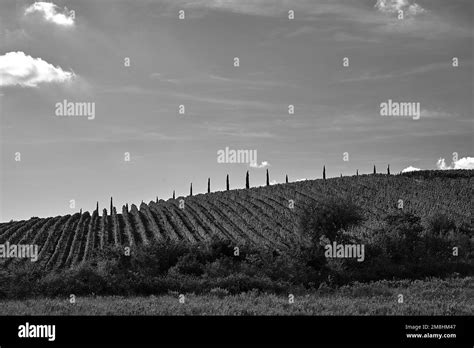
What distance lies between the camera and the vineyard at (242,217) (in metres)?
58.4

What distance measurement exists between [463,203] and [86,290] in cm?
5659

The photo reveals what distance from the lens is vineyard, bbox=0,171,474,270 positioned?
58.4 m

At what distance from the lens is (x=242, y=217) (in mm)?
73438

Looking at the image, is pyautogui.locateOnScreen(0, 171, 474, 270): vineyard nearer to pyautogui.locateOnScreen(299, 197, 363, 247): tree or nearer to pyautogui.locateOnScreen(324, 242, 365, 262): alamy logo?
pyautogui.locateOnScreen(299, 197, 363, 247): tree

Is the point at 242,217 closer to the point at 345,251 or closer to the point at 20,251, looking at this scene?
the point at 20,251
